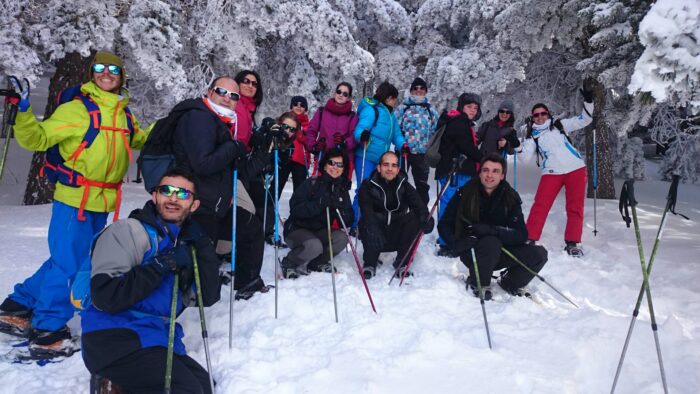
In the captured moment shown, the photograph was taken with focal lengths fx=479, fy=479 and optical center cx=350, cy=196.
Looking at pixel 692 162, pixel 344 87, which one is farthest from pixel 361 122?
pixel 692 162

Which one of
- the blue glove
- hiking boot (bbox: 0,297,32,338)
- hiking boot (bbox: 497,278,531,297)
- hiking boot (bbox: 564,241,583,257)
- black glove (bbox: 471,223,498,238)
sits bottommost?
hiking boot (bbox: 0,297,32,338)

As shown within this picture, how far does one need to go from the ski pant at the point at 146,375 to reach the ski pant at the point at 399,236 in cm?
288

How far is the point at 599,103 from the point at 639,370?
7.08 meters

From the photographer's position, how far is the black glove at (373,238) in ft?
17.1

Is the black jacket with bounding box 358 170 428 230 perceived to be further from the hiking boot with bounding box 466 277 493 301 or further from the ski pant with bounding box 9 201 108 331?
the ski pant with bounding box 9 201 108 331

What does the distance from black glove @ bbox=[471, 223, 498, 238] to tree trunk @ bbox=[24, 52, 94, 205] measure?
7095mm

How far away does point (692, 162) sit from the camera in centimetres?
1265

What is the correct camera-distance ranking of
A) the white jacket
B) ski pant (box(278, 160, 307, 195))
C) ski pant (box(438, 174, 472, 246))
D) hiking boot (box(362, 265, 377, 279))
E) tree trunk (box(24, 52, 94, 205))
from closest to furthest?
hiking boot (box(362, 265, 377, 279)), the white jacket, ski pant (box(438, 174, 472, 246)), ski pant (box(278, 160, 307, 195)), tree trunk (box(24, 52, 94, 205))

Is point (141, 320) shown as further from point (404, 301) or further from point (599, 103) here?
point (599, 103)

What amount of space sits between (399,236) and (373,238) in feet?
1.44

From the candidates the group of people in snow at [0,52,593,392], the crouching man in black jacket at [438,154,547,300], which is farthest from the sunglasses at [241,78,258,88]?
the crouching man in black jacket at [438,154,547,300]

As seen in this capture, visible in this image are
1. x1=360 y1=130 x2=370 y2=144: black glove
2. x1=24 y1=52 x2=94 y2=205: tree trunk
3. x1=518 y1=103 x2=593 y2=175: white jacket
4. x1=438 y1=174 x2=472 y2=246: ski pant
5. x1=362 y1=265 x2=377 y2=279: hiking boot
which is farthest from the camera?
x1=24 y1=52 x2=94 y2=205: tree trunk

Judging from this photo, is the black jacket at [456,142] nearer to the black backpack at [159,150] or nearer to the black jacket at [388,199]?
the black jacket at [388,199]

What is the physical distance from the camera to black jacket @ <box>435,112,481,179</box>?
6.00 metres
